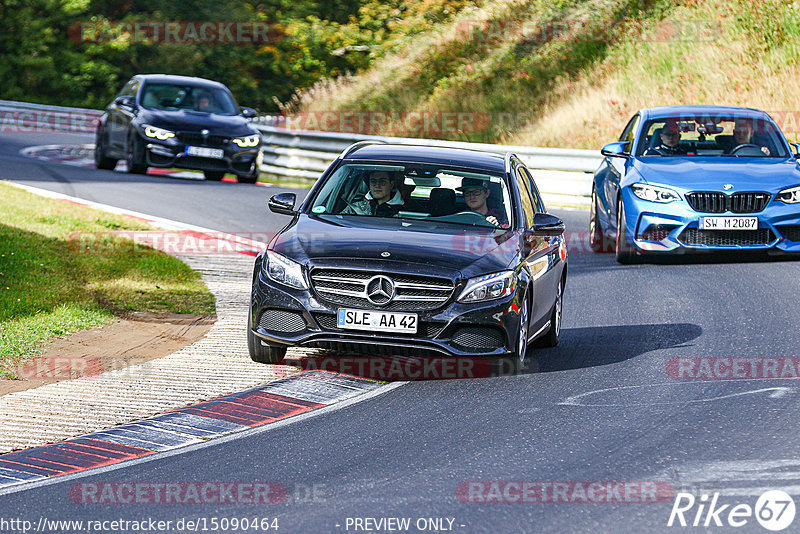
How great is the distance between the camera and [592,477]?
6516 mm

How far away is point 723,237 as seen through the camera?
14398mm

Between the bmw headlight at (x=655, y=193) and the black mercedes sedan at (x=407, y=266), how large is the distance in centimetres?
445

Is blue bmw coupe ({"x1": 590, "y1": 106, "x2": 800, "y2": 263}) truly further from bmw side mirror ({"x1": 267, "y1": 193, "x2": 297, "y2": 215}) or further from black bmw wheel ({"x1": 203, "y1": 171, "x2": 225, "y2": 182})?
black bmw wheel ({"x1": 203, "y1": 171, "x2": 225, "y2": 182})

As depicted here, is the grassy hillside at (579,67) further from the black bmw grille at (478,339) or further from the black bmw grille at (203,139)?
the black bmw grille at (478,339)

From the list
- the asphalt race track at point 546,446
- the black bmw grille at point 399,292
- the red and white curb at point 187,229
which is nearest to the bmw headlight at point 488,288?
the black bmw grille at point 399,292

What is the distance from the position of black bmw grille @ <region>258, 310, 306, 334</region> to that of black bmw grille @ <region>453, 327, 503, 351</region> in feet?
3.41

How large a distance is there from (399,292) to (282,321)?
84 cm

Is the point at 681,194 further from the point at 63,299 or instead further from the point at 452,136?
the point at 452,136

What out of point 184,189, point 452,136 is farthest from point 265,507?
point 452,136

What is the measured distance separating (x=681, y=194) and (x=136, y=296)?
5934 mm

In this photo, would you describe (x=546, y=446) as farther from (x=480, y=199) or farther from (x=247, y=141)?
(x=247, y=141)

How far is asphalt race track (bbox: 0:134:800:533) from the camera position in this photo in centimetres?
600

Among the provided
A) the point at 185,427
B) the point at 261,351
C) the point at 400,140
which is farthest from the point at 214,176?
the point at 185,427

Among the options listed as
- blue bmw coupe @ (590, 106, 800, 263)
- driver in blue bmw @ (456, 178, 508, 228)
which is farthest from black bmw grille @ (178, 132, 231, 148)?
driver in blue bmw @ (456, 178, 508, 228)
